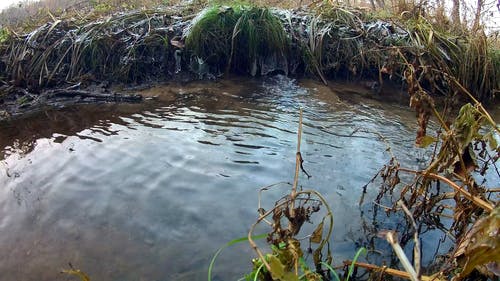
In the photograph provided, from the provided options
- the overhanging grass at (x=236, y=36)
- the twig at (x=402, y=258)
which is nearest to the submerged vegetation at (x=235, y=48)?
the overhanging grass at (x=236, y=36)

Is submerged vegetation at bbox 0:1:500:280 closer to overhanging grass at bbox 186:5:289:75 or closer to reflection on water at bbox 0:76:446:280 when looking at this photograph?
overhanging grass at bbox 186:5:289:75

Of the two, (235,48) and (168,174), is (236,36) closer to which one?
(235,48)

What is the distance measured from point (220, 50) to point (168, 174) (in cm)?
322

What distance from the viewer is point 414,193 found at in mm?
2170

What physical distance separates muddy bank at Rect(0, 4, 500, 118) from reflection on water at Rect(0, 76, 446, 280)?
894 millimetres

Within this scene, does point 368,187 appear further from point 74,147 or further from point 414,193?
point 74,147

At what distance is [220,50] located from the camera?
19.8 ft

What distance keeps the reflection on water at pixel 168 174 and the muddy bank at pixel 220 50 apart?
0.89m

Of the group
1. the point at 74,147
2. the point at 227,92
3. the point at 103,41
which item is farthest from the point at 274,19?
the point at 74,147

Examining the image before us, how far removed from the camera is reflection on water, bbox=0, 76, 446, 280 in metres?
2.34

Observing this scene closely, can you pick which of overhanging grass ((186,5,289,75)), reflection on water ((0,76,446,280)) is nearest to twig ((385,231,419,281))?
reflection on water ((0,76,446,280))

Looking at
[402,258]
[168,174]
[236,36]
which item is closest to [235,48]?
[236,36]

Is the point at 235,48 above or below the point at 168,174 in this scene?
above

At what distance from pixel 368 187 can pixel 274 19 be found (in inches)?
145
